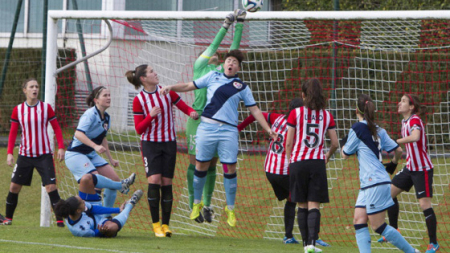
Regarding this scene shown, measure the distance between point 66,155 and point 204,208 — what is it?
6.33ft

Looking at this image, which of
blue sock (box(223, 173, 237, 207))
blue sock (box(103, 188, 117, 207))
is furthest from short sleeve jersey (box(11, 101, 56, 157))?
blue sock (box(223, 173, 237, 207))

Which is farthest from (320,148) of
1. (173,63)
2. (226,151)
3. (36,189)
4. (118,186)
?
(36,189)

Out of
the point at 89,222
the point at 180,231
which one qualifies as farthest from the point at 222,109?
the point at 180,231

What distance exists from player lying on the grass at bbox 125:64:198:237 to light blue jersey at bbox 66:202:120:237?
1.82ft

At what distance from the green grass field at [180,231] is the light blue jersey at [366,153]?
1.44m

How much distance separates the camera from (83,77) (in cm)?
1114

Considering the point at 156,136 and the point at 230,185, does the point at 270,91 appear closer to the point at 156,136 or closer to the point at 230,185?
the point at 230,185

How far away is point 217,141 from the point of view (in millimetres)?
7750

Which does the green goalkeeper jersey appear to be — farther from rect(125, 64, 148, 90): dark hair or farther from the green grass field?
the green grass field

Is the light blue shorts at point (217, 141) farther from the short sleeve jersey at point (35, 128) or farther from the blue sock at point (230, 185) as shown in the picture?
the short sleeve jersey at point (35, 128)

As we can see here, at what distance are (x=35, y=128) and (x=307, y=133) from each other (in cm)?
407

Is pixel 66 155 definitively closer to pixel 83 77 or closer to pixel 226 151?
pixel 226 151

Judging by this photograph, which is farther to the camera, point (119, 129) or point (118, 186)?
point (119, 129)

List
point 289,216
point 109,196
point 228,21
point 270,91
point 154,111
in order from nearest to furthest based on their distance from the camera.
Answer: point 154,111, point 228,21, point 289,216, point 109,196, point 270,91
